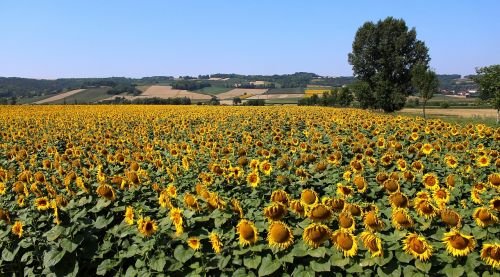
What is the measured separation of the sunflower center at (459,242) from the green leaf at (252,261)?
1.90m

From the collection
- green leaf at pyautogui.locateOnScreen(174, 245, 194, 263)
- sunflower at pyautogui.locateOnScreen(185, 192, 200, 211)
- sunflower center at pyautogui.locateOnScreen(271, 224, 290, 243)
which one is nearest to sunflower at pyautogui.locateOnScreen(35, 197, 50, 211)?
sunflower at pyautogui.locateOnScreen(185, 192, 200, 211)

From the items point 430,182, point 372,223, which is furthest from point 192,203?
point 430,182

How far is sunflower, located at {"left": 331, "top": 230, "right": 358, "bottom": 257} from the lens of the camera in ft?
12.9

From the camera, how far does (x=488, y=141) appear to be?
12.1 meters

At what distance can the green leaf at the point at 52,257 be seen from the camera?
16.2 ft

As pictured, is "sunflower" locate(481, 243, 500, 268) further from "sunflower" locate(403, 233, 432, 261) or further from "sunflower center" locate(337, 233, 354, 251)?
"sunflower center" locate(337, 233, 354, 251)

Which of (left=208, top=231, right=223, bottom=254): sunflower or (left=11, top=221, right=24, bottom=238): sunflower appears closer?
(left=208, top=231, right=223, bottom=254): sunflower

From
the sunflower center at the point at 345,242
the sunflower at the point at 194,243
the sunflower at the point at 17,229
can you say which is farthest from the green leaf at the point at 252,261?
the sunflower at the point at 17,229

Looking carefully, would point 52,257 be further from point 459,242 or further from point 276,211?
point 459,242

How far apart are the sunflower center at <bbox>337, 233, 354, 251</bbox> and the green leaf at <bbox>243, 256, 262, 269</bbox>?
842mm

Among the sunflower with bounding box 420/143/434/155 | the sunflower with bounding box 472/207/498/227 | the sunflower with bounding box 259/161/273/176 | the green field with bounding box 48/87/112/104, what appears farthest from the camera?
the green field with bounding box 48/87/112/104

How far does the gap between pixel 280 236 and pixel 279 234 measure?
24 millimetres

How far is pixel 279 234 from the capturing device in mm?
4047

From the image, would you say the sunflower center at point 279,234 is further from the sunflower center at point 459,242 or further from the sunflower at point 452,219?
the sunflower at point 452,219
